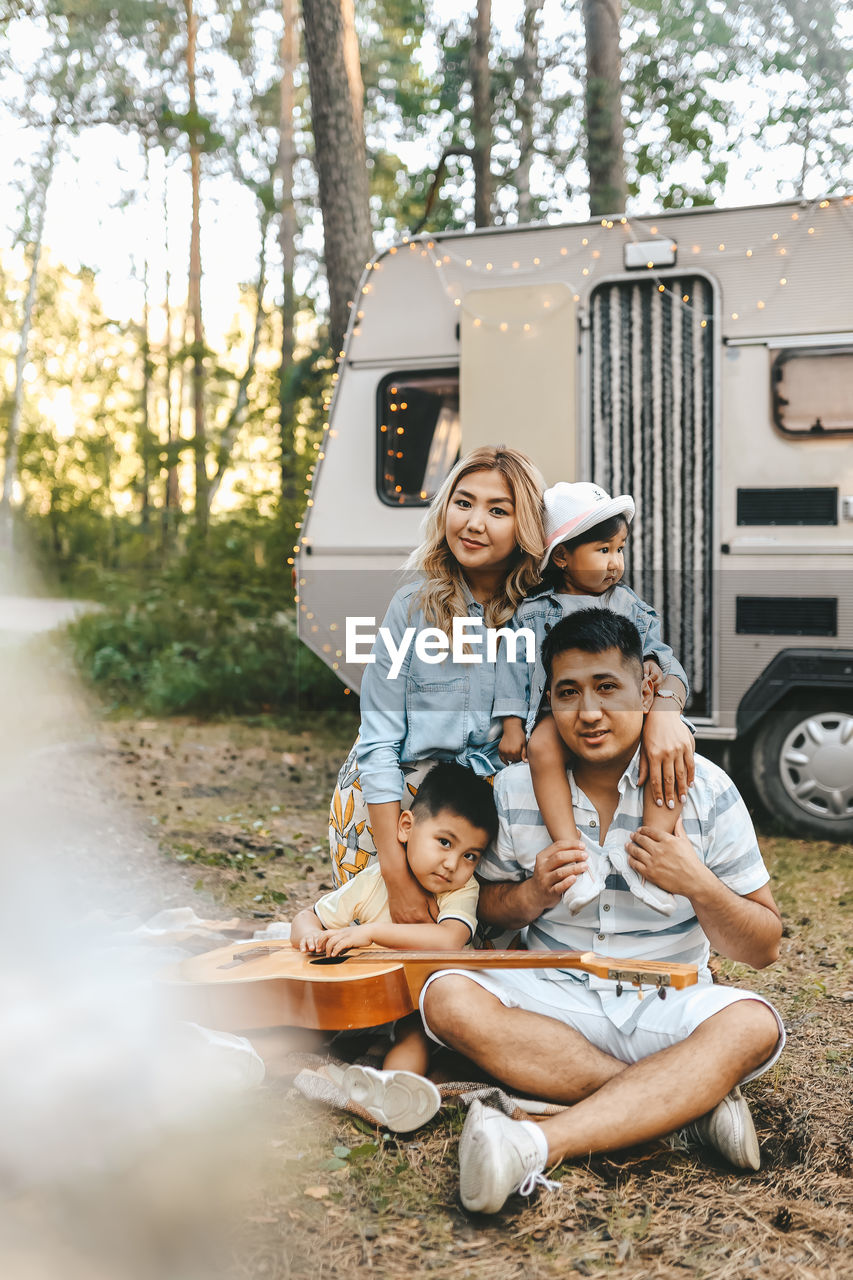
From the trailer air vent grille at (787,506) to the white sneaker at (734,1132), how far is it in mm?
3295

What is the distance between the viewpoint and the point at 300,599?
6.05 meters

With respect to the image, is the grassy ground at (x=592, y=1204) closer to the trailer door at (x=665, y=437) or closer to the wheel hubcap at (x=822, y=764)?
the wheel hubcap at (x=822, y=764)

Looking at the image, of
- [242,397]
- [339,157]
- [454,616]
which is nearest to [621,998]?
[454,616]

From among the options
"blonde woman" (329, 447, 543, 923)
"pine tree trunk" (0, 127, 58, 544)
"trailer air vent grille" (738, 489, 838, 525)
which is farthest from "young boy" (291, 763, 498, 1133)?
"pine tree trunk" (0, 127, 58, 544)

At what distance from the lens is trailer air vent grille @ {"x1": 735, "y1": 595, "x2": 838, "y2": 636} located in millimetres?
5168

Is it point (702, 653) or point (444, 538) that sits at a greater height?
point (444, 538)

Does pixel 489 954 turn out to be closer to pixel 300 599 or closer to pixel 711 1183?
pixel 711 1183

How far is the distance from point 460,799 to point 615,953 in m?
0.51

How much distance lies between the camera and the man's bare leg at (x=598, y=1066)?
235 cm

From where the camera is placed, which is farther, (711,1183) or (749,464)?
(749,464)

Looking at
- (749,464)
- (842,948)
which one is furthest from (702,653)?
(842,948)

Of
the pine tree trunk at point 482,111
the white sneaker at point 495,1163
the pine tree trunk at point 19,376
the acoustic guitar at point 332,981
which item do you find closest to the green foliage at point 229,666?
the pine tree trunk at point 482,111

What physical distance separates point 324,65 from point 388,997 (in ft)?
25.9

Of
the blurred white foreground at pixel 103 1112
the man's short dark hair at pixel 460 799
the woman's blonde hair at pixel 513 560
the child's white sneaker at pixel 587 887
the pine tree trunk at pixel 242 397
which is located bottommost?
the blurred white foreground at pixel 103 1112
